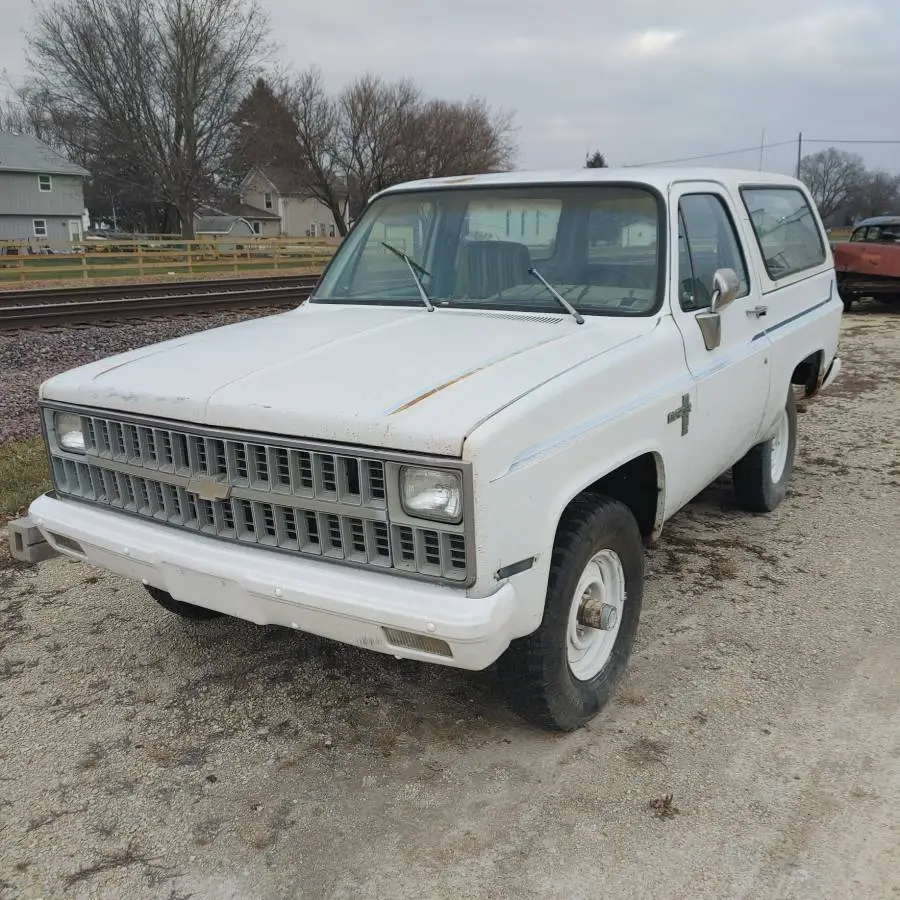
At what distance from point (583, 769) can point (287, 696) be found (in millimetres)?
1220

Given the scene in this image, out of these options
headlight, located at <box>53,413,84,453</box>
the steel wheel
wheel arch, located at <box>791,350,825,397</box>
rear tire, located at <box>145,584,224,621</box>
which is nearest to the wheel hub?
the steel wheel

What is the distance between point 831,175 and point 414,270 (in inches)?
3346

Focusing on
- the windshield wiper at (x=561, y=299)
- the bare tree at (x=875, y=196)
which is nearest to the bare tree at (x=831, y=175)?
the bare tree at (x=875, y=196)

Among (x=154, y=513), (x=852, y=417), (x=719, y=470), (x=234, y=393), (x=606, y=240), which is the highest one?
(x=606, y=240)

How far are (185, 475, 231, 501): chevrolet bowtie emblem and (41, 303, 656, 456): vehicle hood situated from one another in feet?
0.64

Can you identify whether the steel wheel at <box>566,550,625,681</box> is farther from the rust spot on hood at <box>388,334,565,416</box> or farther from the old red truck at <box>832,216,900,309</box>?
the old red truck at <box>832,216,900,309</box>

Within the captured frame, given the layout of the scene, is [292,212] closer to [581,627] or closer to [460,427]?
[581,627]

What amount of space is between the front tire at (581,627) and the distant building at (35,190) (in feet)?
170

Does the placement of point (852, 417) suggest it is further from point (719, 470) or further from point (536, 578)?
point (536, 578)

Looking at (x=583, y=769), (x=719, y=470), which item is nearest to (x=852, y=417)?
(x=719, y=470)

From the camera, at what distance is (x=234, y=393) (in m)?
2.95

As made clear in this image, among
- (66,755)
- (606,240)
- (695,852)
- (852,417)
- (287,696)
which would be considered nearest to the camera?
(695,852)

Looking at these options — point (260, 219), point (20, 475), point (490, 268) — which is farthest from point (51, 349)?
point (260, 219)

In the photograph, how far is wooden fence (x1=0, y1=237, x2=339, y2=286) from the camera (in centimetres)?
2381
